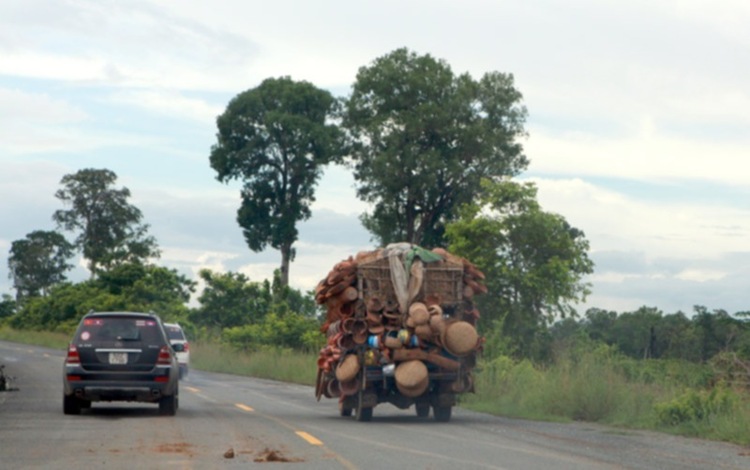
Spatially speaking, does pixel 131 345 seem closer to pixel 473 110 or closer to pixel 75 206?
pixel 473 110

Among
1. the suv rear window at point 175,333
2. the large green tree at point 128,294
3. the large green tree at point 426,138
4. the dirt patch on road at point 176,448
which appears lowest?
the dirt patch on road at point 176,448

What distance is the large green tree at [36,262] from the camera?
4568 inches

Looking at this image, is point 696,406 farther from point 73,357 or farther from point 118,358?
point 73,357

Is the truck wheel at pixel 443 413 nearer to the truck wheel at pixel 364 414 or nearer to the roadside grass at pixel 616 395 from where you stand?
the truck wheel at pixel 364 414

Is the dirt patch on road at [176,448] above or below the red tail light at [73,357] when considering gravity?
below

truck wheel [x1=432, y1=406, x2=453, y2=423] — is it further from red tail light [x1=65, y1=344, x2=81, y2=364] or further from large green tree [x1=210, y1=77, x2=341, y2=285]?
large green tree [x1=210, y1=77, x2=341, y2=285]

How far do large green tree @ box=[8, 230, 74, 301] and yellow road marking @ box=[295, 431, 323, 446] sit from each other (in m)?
103

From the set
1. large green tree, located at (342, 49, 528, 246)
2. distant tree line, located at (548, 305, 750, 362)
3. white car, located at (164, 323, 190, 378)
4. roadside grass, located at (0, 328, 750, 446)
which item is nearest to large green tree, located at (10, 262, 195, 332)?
large green tree, located at (342, 49, 528, 246)

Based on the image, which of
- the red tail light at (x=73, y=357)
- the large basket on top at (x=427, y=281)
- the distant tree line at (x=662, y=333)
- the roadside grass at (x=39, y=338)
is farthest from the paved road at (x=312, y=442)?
the roadside grass at (x=39, y=338)

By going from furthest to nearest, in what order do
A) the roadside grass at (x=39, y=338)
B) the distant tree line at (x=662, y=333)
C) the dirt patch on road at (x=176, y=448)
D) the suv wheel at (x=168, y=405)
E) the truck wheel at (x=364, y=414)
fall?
the roadside grass at (x=39, y=338) < the distant tree line at (x=662, y=333) < the suv wheel at (x=168, y=405) < the truck wheel at (x=364, y=414) < the dirt patch on road at (x=176, y=448)

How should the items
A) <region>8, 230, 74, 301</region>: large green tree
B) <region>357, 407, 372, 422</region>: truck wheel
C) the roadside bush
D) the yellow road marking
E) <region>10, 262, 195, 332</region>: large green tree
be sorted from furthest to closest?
<region>8, 230, 74, 301</region>: large green tree
<region>10, 262, 195, 332</region>: large green tree
<region>357, 407, 372, 422</region>: truck wheel
the roadside bush
the yellow road marking

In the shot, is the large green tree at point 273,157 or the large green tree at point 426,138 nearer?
the large green tree at point 426,138

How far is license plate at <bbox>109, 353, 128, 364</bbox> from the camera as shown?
2012 centimetres

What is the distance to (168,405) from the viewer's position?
2059cm
